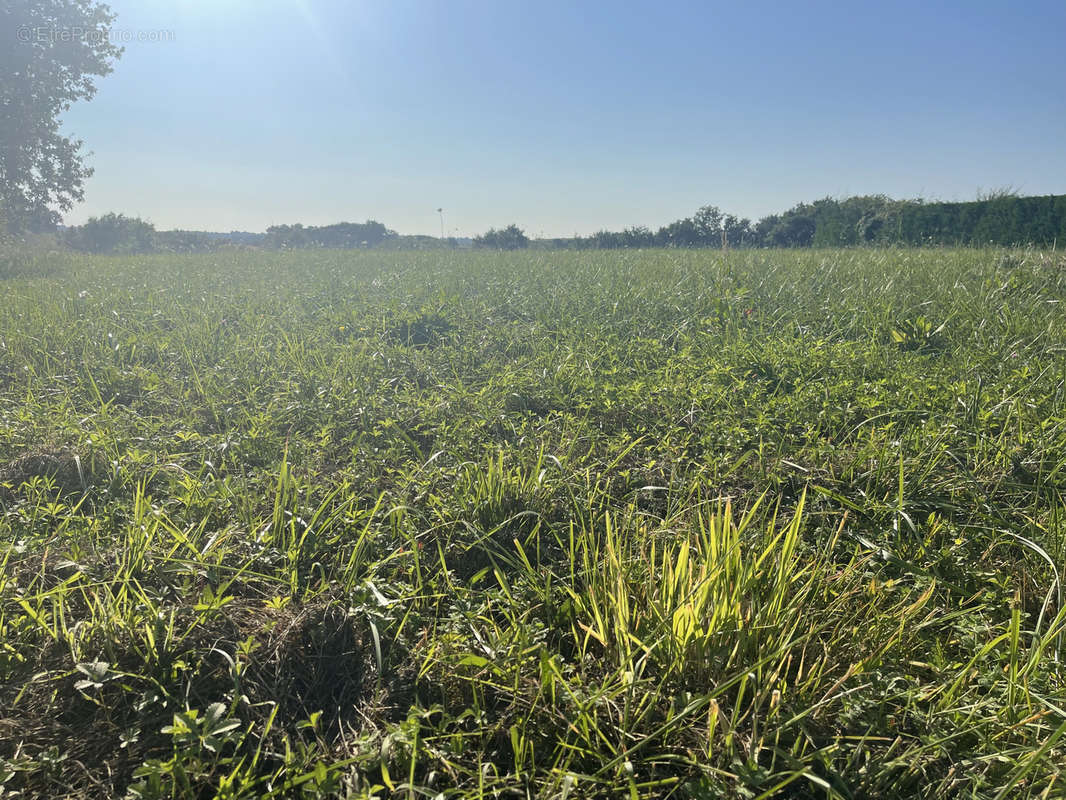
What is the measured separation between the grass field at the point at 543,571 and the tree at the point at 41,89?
76.8ft

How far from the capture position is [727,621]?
1.33 m

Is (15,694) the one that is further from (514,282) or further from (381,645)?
(514,282)

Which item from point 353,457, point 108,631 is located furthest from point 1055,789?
point 353,457

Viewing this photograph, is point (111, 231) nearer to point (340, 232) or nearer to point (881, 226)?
point (340, 232)

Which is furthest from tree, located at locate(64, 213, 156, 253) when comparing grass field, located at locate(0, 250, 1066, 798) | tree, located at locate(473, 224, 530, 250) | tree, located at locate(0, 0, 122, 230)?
grass field, located at locate(0, 250, 1066, 798)

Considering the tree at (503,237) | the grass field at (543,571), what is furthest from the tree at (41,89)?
the grass field at (543,571)

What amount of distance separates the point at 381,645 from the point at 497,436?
4.57ft

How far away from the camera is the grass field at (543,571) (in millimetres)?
1180

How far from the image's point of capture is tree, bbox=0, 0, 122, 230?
1962 centimetres

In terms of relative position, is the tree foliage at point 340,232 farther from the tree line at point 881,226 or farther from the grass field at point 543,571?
the grass field at point 543,571

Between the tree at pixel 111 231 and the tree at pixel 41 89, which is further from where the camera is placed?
the tree at pixel 111 231

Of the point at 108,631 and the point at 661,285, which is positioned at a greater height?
the point at 661,285

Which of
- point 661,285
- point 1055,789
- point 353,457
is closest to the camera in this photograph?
point 1055,789

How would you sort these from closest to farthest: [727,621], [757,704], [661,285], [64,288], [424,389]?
[757,704] < [727,621] < [424,389] < [661,285] < [64,288]
